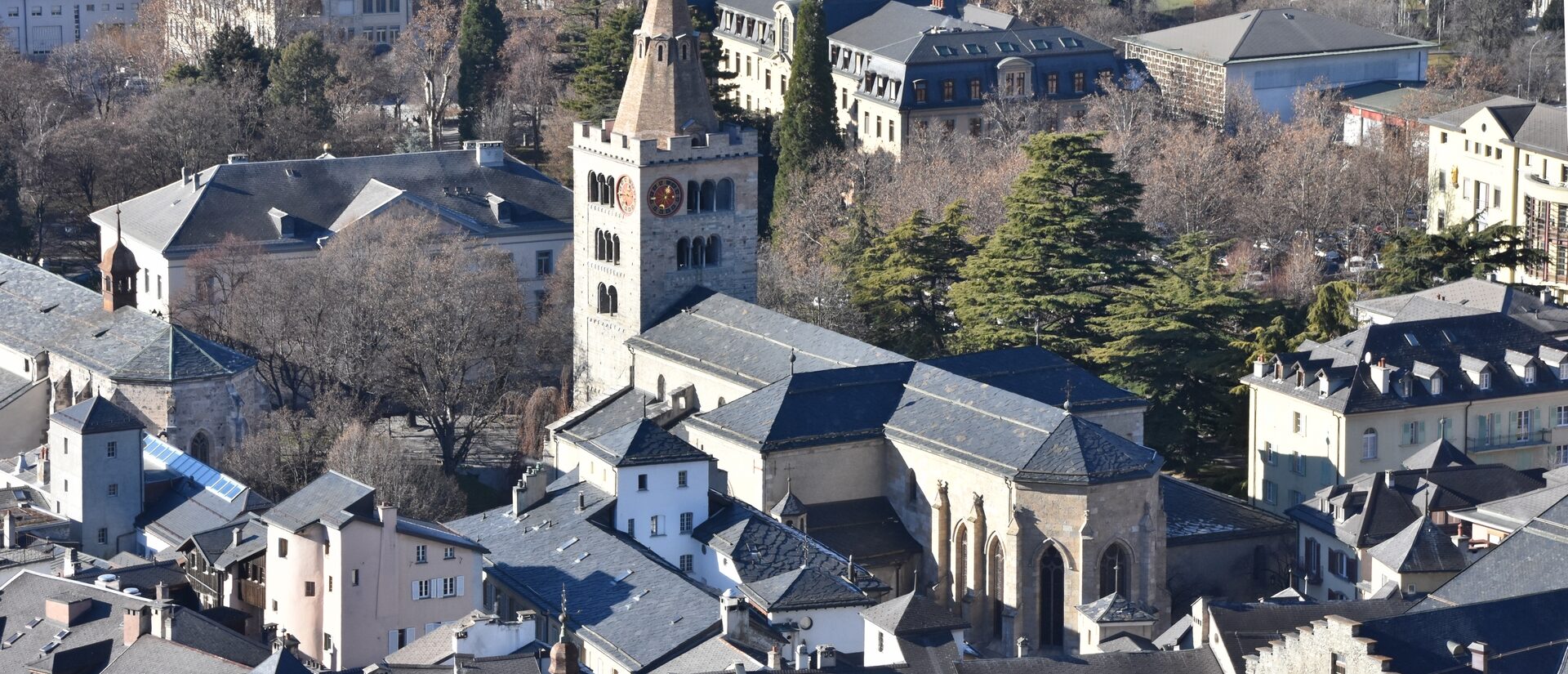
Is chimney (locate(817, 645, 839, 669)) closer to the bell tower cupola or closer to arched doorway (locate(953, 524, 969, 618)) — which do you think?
arched doorway (locate(953, 524, 969, 618))

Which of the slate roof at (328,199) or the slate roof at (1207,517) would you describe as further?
the slate roof at (328,199)

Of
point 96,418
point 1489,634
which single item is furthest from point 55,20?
point 1489,634

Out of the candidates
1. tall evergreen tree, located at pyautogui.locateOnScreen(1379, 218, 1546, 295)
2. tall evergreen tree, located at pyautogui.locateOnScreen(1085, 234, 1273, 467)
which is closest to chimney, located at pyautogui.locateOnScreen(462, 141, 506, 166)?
tall evergreen tree, located at pyautogui.locateOnScreen(1085, 234, 1273, 467)

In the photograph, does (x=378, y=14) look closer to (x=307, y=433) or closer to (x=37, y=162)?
(x=37, y=162)

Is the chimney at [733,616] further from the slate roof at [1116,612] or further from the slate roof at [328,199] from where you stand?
the slate roof at [328,199]

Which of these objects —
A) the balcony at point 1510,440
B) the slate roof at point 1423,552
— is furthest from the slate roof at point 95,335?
the balcony at point 1510,440
